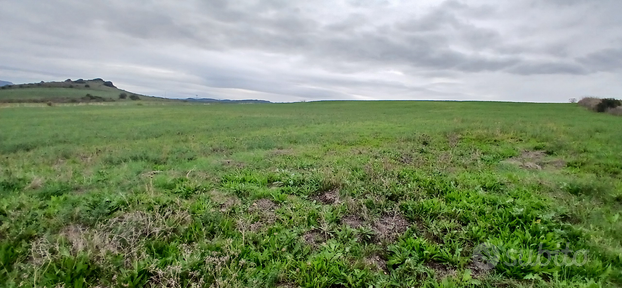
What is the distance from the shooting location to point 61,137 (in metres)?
15.3

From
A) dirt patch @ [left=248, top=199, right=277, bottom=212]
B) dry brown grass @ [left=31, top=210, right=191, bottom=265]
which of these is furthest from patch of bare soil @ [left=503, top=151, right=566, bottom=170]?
dry brown grass @ [left=31, top=210, right=191, bottom=265]

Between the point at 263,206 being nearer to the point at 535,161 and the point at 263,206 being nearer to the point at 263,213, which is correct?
the point at 263,213

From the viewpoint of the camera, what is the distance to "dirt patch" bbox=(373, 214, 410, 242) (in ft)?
14.7

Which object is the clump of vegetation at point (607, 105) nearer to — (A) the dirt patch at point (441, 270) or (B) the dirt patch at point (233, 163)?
(B) the dirt patch at point (233, 163)

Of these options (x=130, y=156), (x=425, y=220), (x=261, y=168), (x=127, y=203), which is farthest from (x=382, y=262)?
(x=130, y=156)

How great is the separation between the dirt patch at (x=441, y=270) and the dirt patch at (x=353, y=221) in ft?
4.08

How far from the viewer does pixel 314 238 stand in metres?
4.47

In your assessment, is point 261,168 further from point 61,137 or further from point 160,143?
point 61,137

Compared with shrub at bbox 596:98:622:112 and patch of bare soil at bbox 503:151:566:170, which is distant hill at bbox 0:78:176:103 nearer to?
patch of bare soil at bbox 503:151:566:170

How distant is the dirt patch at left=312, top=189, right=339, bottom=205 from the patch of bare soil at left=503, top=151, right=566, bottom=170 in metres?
6.41

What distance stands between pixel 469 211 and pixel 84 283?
5.50 m

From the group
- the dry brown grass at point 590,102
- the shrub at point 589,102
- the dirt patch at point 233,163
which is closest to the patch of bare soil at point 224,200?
the dirt patch at point 233,163

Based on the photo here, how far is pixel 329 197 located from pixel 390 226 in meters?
1.59

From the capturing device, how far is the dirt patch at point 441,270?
3.60m
